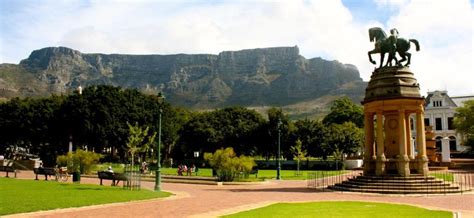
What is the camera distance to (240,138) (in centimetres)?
7669

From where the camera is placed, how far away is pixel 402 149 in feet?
101

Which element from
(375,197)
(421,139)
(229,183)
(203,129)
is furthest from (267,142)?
(375,197)

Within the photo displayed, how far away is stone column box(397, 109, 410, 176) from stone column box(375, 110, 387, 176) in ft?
3.47

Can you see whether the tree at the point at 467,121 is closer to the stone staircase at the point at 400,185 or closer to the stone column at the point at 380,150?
the stone column at the point at 380,150

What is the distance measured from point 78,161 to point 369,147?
25.4 m

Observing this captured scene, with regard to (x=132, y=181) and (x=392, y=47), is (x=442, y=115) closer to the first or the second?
(x=392, y=47)

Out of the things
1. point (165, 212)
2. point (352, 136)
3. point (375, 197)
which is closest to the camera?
point (165, 212)

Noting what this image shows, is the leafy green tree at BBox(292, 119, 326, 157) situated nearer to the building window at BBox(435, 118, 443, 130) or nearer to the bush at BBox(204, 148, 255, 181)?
the bush at BBox(204, 148, 255, 181)

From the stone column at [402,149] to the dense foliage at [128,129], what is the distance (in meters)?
36.8

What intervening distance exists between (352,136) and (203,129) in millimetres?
24963

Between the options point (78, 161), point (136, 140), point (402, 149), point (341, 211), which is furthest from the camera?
point (136, 140)

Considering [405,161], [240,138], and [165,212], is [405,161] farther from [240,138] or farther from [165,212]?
[240,138]

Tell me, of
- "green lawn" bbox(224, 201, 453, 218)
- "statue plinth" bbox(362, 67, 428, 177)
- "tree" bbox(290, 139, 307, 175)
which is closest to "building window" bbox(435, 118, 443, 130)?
"tree" bbox(290, 139, 307, 175)

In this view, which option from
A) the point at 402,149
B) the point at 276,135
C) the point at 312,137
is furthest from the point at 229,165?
the point at 276,135
